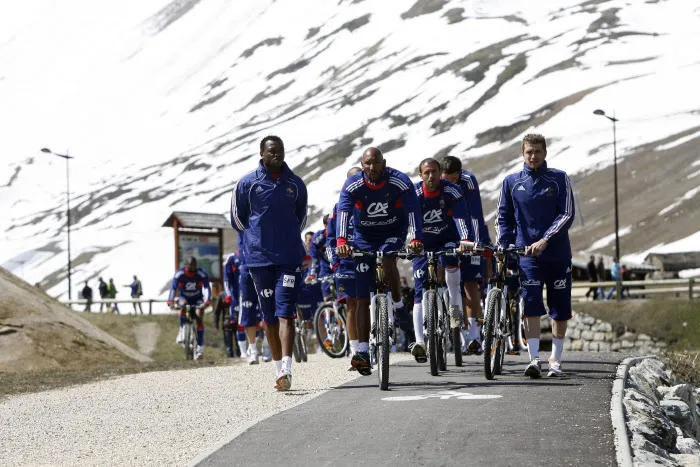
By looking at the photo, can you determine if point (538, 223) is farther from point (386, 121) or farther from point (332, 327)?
point (386, 121)

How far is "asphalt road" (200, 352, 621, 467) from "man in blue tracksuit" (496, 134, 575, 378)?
82cm

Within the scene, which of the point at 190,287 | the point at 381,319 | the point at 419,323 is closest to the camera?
the point at 381,319

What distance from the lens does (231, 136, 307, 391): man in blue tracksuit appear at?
1242 cm

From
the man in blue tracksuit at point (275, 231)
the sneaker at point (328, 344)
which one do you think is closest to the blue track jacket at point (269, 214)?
the man in blue tracksuit at point (275, 231)

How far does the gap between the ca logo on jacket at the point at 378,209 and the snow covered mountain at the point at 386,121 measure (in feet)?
200

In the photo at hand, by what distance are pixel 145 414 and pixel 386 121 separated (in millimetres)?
128405

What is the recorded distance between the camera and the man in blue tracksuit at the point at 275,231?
40.8 feet

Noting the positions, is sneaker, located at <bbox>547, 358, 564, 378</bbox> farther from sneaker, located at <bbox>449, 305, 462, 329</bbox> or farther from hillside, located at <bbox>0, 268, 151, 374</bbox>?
hillside, located at <bbox>0, 268, 151, 374</bbox>

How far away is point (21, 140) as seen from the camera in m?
185

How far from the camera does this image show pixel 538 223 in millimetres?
12328

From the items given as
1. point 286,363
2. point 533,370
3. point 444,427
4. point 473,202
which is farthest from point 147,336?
point 444,427

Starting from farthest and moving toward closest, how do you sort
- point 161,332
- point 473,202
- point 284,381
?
point 161,332, point 473,202, point 284,381

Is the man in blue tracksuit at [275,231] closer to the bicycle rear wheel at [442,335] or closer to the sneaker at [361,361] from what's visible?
the sneaker at [361,361]

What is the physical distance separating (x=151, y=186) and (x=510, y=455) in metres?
139
